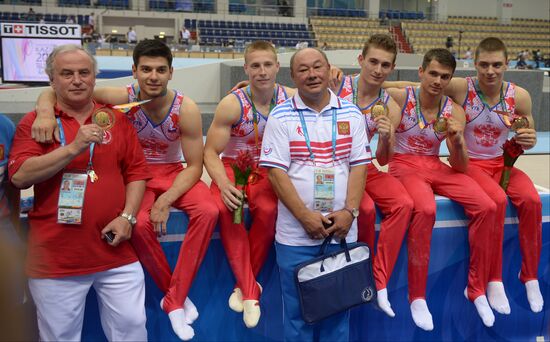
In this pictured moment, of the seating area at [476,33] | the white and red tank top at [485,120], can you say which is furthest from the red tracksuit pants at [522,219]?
the seating area at [476,33]

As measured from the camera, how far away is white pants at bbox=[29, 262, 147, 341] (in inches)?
85.4

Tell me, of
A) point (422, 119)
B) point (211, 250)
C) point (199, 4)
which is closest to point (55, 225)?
point (211, 250)

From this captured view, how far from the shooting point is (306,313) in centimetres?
233

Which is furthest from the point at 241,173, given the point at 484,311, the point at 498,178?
the point at 498,178

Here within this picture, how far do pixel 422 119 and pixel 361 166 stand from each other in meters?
0.82

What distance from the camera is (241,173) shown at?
2.60m

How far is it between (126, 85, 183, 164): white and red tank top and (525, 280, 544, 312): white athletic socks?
7.07ft

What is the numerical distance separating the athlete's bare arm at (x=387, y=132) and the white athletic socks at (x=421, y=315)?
0.78 m

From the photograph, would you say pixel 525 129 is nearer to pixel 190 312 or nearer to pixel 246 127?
pixel 246 127

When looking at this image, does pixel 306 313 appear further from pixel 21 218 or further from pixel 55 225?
pixel 21 218

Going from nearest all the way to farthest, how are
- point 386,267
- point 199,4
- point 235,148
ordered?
point 386,267 → point 235,148 → point 199,4

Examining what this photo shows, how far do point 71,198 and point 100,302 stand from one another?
1.71 feet

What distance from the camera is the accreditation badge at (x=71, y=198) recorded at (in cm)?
216

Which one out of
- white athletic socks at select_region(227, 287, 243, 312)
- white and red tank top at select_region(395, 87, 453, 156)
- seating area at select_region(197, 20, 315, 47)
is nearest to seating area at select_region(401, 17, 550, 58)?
seating area at select_region(197, 20, 315, 47)
